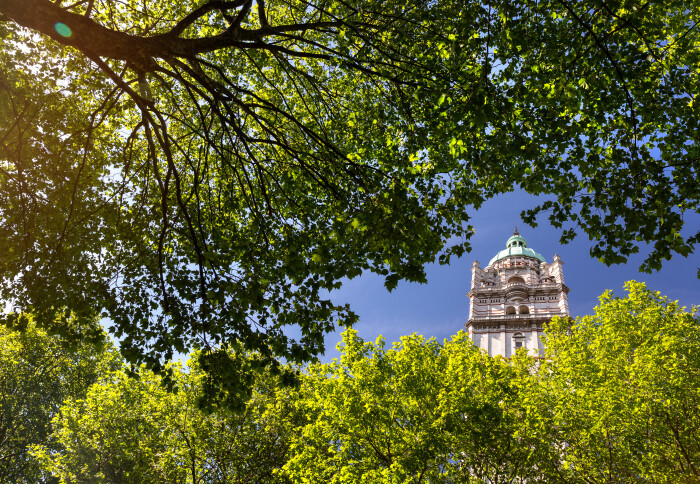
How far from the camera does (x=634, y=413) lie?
53.5 feet

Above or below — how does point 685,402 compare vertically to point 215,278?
above

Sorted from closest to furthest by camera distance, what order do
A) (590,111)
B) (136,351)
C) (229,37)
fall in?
1. (229,37)
2. (590,111)
3. (136,351)

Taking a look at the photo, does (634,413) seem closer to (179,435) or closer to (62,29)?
(179,435)

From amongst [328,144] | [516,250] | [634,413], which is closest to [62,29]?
[328,144]

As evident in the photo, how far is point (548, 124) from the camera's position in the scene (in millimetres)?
8008

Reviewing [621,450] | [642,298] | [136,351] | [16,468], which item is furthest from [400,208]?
[16,468]

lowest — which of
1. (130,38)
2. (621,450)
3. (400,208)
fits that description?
(621,450)

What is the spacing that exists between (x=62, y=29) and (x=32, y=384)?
26510mm

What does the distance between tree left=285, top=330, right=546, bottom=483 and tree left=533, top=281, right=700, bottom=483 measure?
1.54 metres

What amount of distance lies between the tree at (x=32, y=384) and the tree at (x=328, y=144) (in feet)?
53.3

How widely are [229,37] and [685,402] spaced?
18.6m

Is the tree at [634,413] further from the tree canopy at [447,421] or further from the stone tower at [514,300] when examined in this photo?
the stone tower at [514,300]

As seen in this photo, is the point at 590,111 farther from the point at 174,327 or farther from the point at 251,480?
the point at 251,480

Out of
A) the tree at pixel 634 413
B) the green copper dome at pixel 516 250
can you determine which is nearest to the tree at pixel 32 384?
the tree at pixel 634 413
